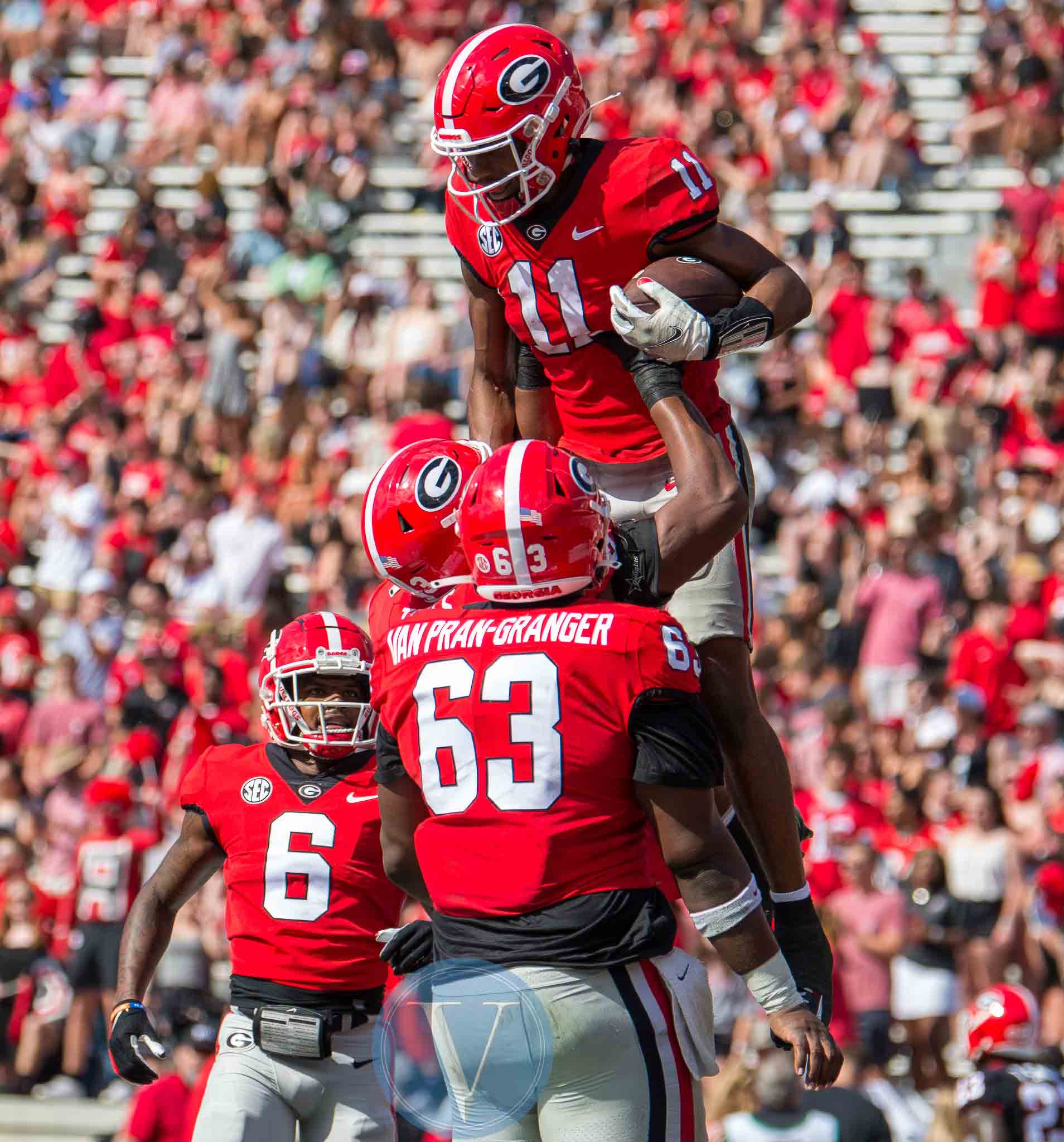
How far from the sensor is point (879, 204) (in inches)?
602

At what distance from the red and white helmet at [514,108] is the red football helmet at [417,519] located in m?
0.61

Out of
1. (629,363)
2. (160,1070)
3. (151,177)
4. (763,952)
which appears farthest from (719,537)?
(151,177)

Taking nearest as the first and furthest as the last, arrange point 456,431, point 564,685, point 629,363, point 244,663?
1. point 564,685
2. point 629,363
3. point 244,663
4. point 456,431

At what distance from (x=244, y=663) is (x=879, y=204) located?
20.9 feet

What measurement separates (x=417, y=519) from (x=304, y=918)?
119cm

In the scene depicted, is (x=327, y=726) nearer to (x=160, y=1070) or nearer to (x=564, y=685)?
(x=564, y=685)

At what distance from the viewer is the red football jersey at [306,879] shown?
516 cm

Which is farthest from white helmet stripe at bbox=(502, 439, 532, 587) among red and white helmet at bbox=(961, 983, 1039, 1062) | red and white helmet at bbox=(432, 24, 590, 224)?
red and white helmet at bbox=(961, 983, 1039, 1062)

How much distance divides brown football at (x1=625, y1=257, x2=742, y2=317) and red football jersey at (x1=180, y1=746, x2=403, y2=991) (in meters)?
1.56

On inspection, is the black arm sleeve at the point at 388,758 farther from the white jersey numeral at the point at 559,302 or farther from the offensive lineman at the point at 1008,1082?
the offensive lineman at the point at 1008,1082

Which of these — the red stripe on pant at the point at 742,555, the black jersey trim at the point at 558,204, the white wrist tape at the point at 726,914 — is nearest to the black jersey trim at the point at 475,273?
the black jersey trim at the point at 558,204

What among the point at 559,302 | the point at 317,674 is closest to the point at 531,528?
the point at 559,302

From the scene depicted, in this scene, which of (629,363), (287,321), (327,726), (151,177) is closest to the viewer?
(629,363)

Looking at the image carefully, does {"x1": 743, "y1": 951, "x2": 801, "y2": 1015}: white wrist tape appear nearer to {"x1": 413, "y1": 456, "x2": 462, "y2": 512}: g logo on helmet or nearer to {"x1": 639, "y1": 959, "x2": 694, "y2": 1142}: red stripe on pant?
{"x1": 639, "y1": 959, "x2": 694, "y2": 1142}: red stripe on pant
